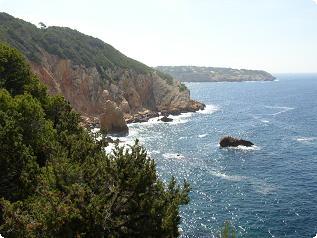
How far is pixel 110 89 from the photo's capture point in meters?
116

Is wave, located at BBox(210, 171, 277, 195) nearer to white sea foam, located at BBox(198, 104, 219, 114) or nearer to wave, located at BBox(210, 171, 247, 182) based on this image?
wave, located at BBox(210, 171, 247, 182)

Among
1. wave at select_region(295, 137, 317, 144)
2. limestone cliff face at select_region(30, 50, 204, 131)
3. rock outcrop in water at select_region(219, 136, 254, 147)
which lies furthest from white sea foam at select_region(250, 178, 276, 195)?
limestone cliff face at select_region(30, 50, 204, 131)

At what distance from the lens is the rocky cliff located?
97000 mm

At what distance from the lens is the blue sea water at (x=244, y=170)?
150 feet

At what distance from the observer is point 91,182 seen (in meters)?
23.8

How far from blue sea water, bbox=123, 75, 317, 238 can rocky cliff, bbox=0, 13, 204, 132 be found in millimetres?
10111

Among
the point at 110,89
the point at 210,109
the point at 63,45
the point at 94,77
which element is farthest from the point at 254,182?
the point at 210,109

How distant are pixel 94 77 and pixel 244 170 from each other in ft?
202

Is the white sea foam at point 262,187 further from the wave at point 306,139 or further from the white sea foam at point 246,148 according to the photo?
the wave at point 306,139

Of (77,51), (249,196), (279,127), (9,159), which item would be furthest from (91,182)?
(77,51)

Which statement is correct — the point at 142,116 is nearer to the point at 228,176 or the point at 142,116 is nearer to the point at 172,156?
the point at 172,156

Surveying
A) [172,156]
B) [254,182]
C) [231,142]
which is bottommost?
[172,156]

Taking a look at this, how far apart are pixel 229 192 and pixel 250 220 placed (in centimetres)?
896

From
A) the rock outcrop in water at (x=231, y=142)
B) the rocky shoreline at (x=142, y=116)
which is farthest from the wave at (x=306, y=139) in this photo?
the rocky shoreline at (x=142, y=116)
